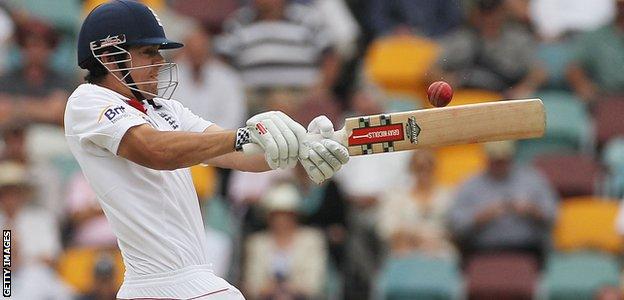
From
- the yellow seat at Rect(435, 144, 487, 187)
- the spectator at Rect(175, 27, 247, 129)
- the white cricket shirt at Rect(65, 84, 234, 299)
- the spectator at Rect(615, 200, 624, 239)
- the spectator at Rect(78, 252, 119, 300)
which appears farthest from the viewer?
the spectator at Rect(175, 27, 247, 129)

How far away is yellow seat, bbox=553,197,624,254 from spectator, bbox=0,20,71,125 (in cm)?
389

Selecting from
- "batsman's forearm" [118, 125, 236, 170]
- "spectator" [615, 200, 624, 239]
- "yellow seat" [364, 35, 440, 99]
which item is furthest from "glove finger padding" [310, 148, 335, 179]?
"yellow seat" [364, 35, 440, 99]

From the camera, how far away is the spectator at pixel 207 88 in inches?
420

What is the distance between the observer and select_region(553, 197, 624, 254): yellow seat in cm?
956

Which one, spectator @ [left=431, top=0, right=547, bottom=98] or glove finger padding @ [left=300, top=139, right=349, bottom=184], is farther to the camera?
spectator @ [left=431, top=0, right=547, bottom=98]

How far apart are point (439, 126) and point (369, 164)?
5152 mm

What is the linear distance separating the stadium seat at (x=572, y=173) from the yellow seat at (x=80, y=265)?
312 cm

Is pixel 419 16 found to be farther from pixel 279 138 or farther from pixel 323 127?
pixel 279 138

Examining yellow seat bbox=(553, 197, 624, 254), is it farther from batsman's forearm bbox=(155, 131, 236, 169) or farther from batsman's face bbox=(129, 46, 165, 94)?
batsman's forearm bbox=(155, 131, 236, 169)

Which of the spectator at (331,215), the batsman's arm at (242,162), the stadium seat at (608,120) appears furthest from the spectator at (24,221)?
the batsman's arm at (242,162)

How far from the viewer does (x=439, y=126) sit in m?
4.90

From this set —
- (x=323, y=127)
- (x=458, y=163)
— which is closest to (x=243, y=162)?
(x=323, y=127)

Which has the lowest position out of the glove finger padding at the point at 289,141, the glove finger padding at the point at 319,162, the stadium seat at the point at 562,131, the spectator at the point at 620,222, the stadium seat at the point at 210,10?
the spectator at the point at 620,222

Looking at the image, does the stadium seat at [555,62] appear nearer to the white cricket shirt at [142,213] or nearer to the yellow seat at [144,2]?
the yellow seat at [144,2]
